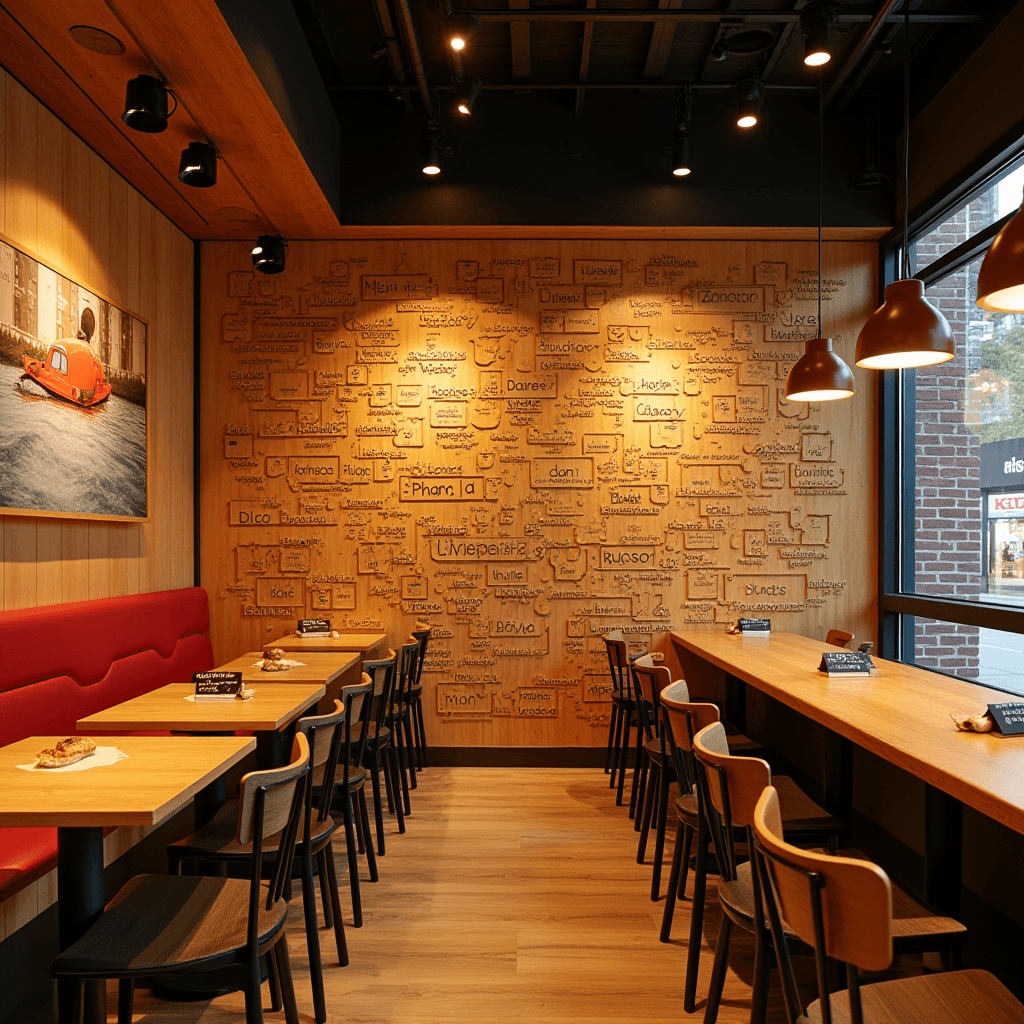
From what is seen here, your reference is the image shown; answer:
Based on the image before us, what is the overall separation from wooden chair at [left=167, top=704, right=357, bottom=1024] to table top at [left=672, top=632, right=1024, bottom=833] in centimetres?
159

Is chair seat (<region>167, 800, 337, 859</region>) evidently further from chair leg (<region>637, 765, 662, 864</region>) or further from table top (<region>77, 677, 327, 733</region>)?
chair leg (<region>637, 765, 662, 864</region>)

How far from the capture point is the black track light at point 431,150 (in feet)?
15.5

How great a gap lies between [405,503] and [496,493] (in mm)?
633

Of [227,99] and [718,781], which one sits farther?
[227,99]

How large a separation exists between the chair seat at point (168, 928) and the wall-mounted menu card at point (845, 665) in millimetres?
2391

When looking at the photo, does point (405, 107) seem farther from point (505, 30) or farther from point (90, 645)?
point (90, 645)

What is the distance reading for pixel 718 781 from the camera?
1.93m

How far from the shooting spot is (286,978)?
1.99 m

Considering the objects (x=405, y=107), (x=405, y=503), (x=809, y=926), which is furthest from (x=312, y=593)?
(x=809, y=926)

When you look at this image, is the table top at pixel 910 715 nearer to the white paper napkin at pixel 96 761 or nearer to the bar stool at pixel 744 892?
the bar stool at pixel 744 892

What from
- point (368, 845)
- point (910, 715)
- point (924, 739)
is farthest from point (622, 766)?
point (924, 739)

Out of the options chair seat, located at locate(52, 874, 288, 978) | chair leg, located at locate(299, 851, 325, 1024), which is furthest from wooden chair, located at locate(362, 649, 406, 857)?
chair seat, located at locate(52, 874, 288, 978)

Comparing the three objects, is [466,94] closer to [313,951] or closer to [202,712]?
[202,712]

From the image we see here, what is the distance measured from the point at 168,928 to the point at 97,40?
3272mm
